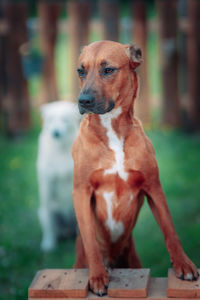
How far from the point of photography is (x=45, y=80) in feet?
27.9

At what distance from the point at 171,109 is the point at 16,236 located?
4.04 metres

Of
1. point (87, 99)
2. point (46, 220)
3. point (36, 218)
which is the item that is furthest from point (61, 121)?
point (87, 99)

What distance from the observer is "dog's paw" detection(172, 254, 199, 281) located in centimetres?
252

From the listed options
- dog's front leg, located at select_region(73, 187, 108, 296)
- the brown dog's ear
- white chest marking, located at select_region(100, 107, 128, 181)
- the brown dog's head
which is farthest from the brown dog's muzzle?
dog's front leg, located at select_region(73, 187, 108, 296)

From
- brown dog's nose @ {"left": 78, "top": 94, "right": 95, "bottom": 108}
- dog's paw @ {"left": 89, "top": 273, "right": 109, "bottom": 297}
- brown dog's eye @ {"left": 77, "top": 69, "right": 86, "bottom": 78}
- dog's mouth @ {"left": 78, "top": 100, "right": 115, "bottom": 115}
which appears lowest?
dog's paw @ {"left": 89, "top": 273, "right": 109, "bottom": 297}

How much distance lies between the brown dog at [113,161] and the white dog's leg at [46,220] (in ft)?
6.95

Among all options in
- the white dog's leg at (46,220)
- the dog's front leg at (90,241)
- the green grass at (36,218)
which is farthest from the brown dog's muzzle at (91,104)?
the white dog's leg at (46,220)

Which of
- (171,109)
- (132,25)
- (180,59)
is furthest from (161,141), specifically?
(132,25)

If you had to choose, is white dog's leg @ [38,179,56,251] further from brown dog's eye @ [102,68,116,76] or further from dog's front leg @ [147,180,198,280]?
brown dog's eye @ [102,68,116,76]

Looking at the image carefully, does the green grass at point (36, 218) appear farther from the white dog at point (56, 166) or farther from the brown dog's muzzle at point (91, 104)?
the brown dog's muzzle at point (91, 104)

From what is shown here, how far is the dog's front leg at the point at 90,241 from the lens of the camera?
99.0 inches

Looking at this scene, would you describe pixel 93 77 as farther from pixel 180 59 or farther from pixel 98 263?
pixel 180 59

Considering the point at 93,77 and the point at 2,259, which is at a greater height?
the point at 93,77

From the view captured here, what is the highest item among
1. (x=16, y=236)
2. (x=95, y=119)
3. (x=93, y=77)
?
(x=93, y=77)
